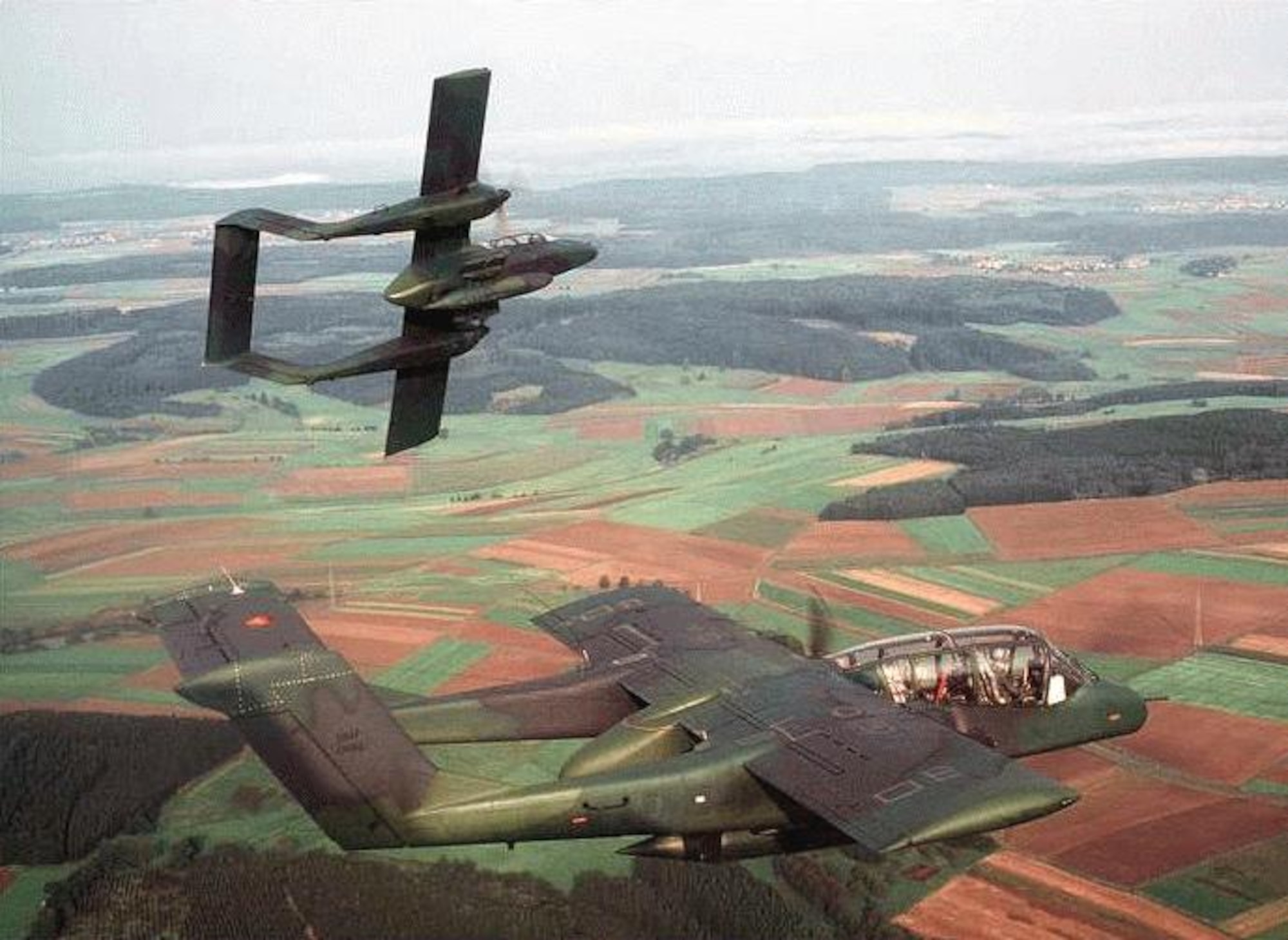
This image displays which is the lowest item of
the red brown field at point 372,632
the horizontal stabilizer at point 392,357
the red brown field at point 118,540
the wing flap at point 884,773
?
the red brown field at point 118,540

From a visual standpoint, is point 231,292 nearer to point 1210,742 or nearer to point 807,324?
point 1210,742

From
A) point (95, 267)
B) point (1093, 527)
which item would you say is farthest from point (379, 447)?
point (1093, 527)

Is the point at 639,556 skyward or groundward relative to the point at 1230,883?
groundward

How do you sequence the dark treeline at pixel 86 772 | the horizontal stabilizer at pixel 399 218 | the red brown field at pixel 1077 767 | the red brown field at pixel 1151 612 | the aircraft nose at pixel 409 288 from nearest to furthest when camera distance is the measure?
1. the horizontal stabilizer at pixel 399 218
2. the aircraft nose at pixel 409 288
3. the red brown field at pixel 1077 767
4. the dark treeline at pixel 86 772
5. the red brown field at pixel 1151 612

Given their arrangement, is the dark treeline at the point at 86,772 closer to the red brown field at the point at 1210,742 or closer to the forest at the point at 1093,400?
the red brown field at the point at 1210,742

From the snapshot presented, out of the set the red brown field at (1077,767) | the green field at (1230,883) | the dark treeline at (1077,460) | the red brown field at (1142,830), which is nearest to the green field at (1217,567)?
the dark treeline at (1077,460)

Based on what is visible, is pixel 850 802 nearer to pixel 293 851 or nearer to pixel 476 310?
pixel 476 310

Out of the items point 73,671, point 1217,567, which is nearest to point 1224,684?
point 1217,567
